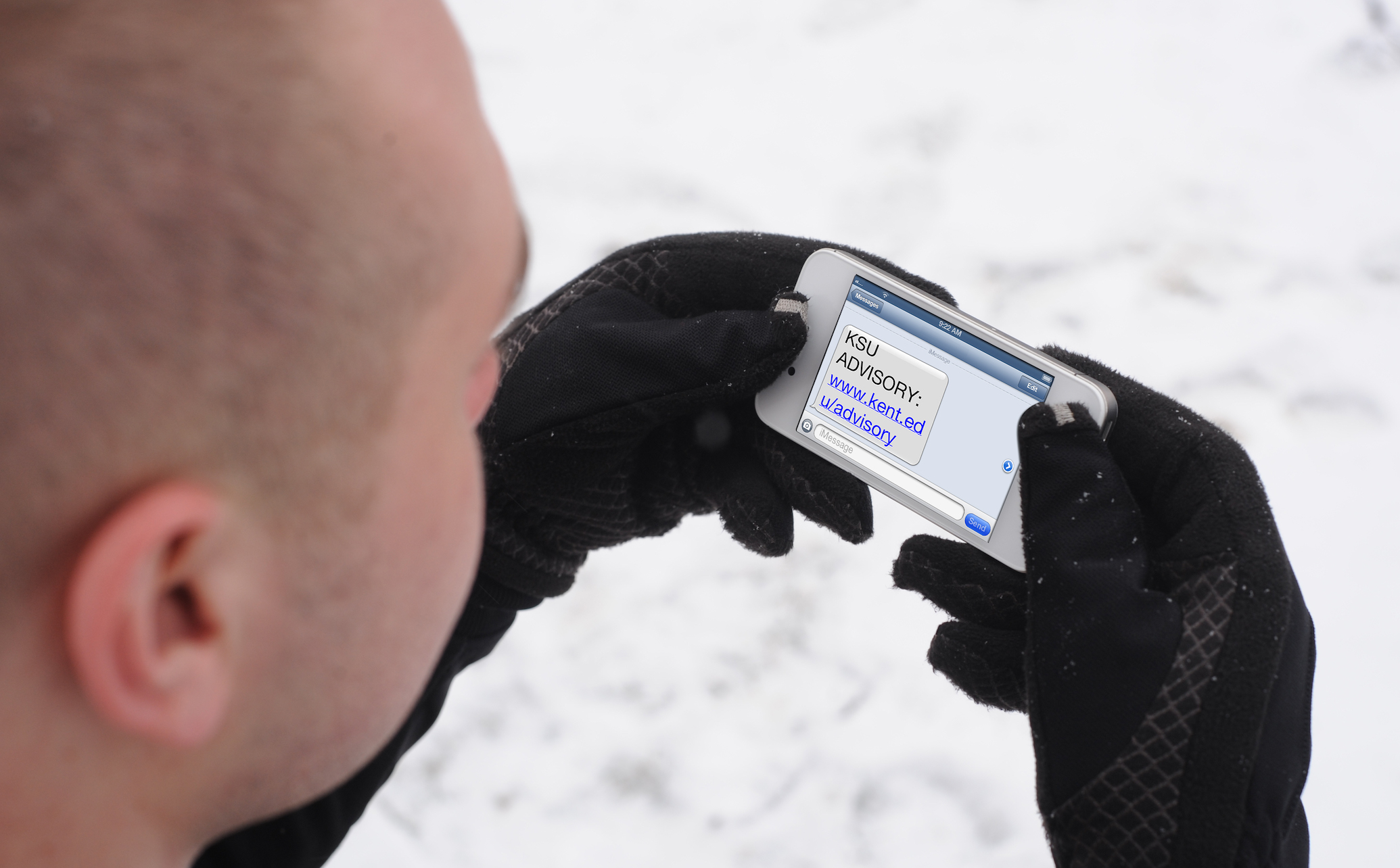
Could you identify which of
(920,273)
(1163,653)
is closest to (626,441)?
(1163,653)

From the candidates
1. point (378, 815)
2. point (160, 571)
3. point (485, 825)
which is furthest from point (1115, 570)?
point (378, 815)

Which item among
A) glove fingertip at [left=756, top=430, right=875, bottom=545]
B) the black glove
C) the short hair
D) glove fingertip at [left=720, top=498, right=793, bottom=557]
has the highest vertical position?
the short hair

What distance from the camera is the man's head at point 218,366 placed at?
40 centimetres

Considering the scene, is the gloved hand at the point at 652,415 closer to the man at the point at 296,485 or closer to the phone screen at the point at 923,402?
the phone screen at the point at 923,402

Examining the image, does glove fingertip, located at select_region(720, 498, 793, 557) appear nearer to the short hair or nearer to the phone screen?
the phone screen

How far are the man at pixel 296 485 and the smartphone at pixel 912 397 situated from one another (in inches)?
3.3

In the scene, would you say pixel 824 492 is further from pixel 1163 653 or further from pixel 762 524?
pixel 1163 653

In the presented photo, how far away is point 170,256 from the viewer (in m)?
0.41

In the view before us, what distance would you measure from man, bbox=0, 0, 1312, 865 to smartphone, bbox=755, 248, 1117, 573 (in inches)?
3.3

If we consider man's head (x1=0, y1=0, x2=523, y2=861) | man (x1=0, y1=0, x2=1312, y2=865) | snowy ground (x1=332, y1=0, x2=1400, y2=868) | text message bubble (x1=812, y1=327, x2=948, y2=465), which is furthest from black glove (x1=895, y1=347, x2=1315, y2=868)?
man's head (x1=0, y1=0, x2=523, y2=861)

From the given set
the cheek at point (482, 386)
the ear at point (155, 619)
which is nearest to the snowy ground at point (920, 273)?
the cheek at point (482, 386)

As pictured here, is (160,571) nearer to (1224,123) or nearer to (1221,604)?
(1221,604)

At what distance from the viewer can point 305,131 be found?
441 mm

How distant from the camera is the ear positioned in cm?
41
